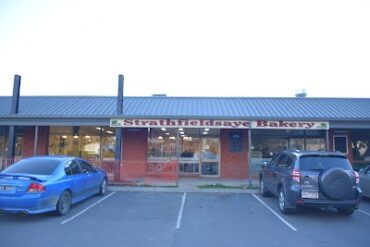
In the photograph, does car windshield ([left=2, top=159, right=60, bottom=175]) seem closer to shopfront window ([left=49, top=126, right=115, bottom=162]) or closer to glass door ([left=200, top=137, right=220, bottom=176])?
shopfront window ([left=49, top=126, right=115, bottom=162])

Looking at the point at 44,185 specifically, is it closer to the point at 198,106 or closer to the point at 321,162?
the point at 321,162

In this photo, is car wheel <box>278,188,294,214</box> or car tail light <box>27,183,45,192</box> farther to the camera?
car wheel <box>278,188,294,214</box>

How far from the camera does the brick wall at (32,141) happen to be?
738 inches

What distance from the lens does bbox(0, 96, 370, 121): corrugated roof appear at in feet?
58.1

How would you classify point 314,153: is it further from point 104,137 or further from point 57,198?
point 104,137

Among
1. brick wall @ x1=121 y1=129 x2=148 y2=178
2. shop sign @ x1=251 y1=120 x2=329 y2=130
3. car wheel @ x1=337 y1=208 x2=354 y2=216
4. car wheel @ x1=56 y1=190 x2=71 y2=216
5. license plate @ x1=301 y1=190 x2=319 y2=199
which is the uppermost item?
shop sign @ x1=251 y1=120 x2=329 y2=130

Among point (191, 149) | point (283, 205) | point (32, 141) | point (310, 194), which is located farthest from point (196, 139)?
point (310, 194)

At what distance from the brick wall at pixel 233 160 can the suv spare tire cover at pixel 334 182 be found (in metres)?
9.43

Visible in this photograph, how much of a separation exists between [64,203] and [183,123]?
7015 millimetres

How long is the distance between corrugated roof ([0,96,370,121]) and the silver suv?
7820 millimetres

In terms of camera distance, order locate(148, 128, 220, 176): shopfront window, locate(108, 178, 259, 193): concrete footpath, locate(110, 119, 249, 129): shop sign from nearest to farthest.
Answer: locate(108, 178, 259, 193): concrete footpath < locate(110, 119, 249, 129): shop sign < locate(148, 128, 220, 176): shopfront window

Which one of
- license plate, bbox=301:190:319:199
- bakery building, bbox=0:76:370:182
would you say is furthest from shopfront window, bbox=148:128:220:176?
license plate, bbox=301:190:319:199

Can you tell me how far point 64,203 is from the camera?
909 centimetres

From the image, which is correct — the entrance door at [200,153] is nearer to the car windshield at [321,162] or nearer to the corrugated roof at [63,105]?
the corrugated roof at [63,105]
